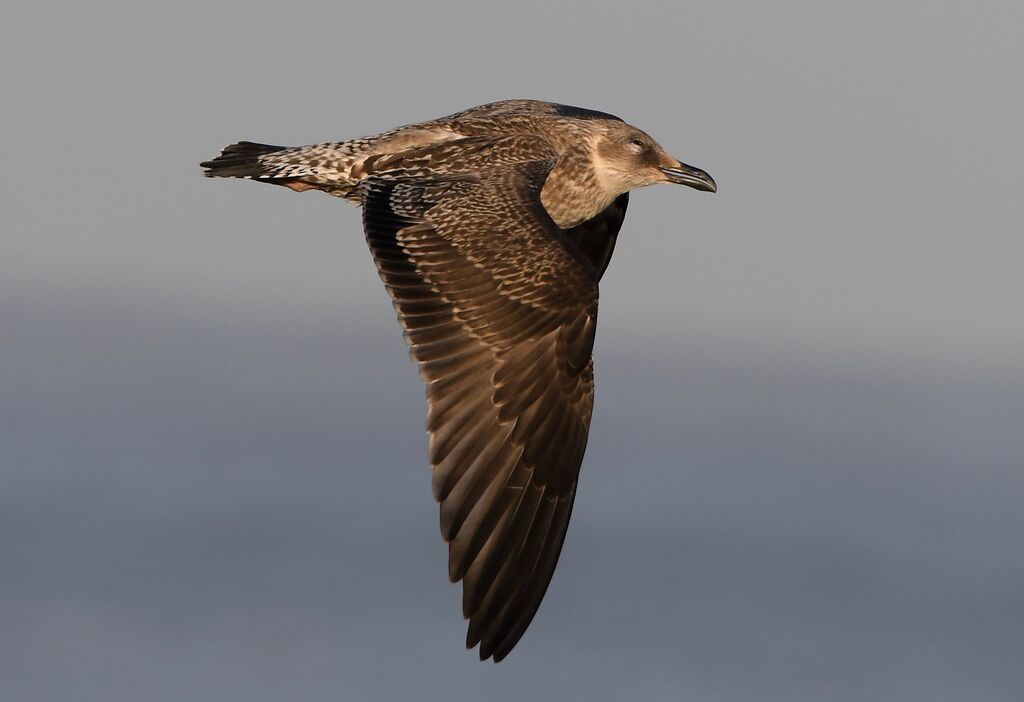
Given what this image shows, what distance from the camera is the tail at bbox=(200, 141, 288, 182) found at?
1978 cm

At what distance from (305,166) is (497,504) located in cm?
459

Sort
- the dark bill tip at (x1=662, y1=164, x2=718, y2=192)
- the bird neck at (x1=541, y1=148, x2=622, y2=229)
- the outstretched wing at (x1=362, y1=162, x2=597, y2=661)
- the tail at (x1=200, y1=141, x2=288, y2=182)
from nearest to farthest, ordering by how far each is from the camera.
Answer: the outstretched wing at (x1=362, y1=162, x2=597, y2=661)
the bird neck at (x1=541, y1=148, x2=622, y2=229)
the tail at (x1=200, y1=141, x2=288, y2=182)
the dark bill tip at (x1=662, y1=164, x2=718, y2=192)

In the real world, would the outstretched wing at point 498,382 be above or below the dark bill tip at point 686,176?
below

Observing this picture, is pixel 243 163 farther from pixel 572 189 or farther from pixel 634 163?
pixel 634 163

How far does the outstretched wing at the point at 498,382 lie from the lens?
645 inches

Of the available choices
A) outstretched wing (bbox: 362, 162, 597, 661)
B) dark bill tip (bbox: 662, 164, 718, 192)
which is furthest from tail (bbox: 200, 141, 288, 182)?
dark bill tip (bbox: 662, 164, 718, 192)

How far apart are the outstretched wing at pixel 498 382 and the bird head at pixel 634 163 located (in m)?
2.98

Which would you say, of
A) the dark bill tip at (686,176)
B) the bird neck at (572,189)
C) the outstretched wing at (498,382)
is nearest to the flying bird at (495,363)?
the outstretched wing at (498,382)

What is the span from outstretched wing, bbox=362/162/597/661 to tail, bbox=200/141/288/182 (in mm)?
3083

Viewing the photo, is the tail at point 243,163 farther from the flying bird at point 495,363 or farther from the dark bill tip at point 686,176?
the dark bill tip at point 686,176

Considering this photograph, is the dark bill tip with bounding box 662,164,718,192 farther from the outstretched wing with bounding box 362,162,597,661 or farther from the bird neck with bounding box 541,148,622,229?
the outstretched wing with bounding box 362,162,597,661

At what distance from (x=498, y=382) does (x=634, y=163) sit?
428 cm

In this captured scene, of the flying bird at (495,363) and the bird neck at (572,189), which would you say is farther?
the bird neck at (572,189)

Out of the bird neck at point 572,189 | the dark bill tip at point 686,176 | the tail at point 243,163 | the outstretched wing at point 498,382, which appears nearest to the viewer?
the outstretched wing at point 498,382
